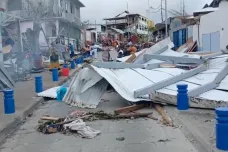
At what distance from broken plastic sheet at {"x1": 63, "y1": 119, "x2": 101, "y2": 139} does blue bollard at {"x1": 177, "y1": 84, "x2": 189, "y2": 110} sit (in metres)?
2.54

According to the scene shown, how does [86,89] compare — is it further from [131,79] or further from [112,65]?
[112,65]

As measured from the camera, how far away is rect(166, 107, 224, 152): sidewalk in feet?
19.5

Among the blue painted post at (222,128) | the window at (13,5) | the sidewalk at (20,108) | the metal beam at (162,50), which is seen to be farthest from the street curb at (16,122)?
the window at (13,5)

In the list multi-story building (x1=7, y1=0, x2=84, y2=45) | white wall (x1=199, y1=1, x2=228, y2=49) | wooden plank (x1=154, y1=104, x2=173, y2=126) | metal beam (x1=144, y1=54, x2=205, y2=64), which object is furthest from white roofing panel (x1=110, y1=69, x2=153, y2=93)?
multi-story building (x1=7, y1=0, x2=84, y2=45)

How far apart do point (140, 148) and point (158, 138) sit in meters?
0.70

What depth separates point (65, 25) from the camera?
142 ft

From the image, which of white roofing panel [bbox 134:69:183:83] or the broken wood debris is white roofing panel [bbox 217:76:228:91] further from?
white roofing panel [bbox 134:69:183:83]

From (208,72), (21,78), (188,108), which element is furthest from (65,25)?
(188,108)

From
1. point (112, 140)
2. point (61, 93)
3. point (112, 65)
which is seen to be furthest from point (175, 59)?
point (112, 140)

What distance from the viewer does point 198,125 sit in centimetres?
731

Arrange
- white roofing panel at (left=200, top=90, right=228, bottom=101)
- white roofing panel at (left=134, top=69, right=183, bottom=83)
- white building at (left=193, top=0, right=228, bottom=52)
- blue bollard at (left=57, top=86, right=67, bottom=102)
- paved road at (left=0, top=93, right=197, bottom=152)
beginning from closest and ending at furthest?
paved road at (left=0, top=93, right=197, bottom=152) → white roofing panel at (left=200, top=90, right=228, bottom=101) → blue bollard at (left=57, top=86, right=67, bottom=102) → white roofing panel at (left=134, top=69, right=183, bottom=83) → white building at (left=193, top=0, right=228, bottom=52)

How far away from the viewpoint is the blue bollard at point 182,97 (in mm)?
8695

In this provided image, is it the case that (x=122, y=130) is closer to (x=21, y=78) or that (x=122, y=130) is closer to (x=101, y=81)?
(x=101, y=81)

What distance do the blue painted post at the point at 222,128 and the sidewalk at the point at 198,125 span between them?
13 cm
